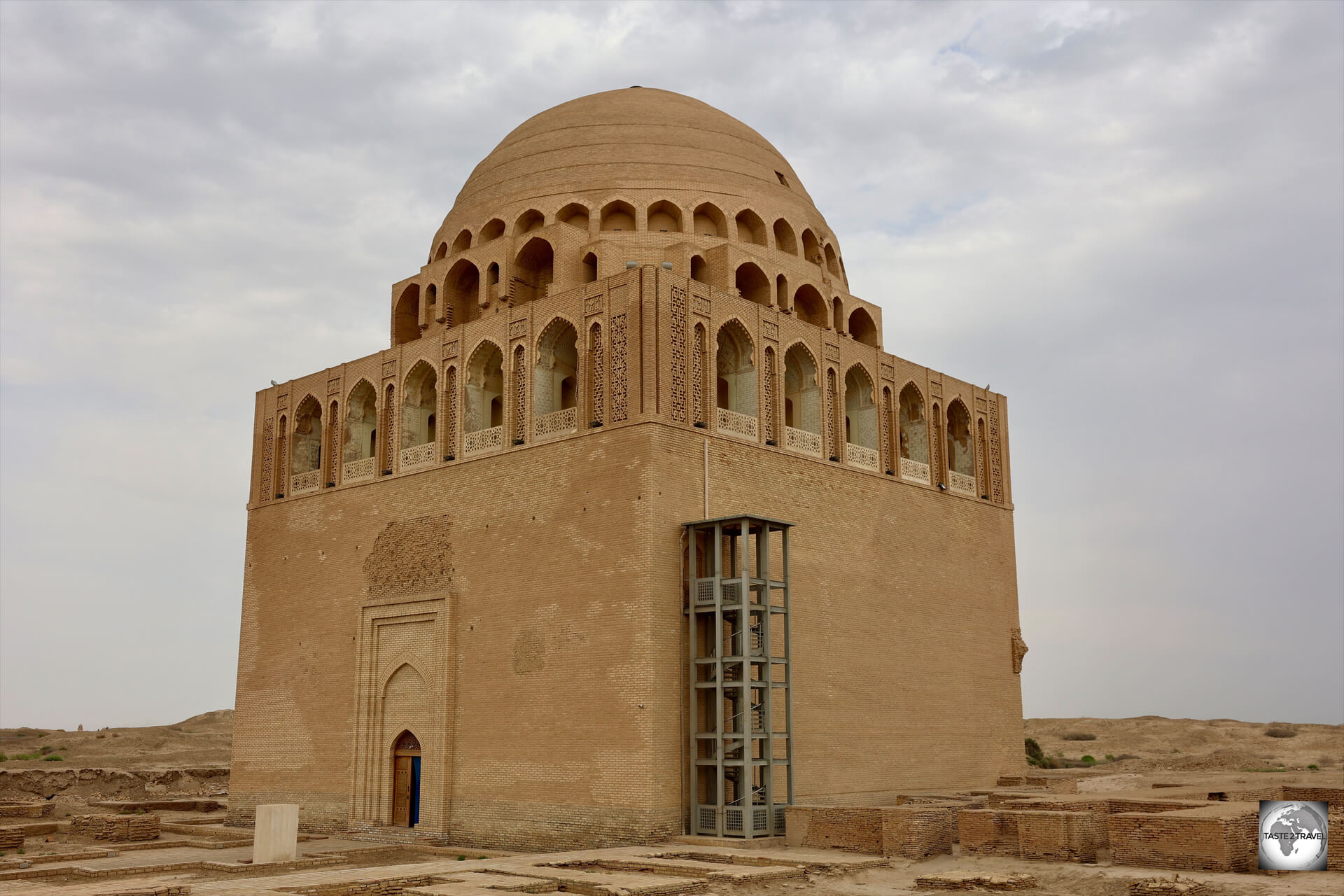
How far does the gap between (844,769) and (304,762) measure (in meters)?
8.51

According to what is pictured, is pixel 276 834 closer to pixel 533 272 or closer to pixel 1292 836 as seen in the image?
pixel 533 272

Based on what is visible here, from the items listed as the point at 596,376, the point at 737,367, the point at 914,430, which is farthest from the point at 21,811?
the point at 914,430

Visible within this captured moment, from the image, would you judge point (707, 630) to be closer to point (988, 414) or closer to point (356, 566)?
point (356, 566)

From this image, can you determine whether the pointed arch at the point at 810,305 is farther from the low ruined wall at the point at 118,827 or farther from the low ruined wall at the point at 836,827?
the low ruined wall at the point at 118,827

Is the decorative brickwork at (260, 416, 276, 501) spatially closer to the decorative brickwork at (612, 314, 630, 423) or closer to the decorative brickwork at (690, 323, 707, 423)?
the decorative brickwork at (612, 314, 630, 423)

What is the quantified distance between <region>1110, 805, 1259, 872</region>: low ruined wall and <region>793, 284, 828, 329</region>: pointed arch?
10.5 m

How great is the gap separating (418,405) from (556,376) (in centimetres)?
294

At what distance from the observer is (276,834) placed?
14086mm

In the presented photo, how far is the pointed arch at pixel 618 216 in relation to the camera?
19.8 m

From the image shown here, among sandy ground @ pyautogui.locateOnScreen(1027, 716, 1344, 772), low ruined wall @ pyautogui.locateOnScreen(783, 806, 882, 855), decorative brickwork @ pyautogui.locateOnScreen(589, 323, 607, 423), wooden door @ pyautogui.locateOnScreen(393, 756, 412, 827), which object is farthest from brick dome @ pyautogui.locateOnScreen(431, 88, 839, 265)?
sandy ground @ pyautogui.locateOnScreen(1027, 716, 1344, 772)

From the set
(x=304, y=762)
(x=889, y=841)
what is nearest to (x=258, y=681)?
(x=304, y=762)

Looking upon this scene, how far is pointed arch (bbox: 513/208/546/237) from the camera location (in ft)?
66.2

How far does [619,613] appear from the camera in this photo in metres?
14.8

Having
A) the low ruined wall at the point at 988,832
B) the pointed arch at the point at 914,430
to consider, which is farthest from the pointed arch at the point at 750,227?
the low ruined wall at the point at 988,832
